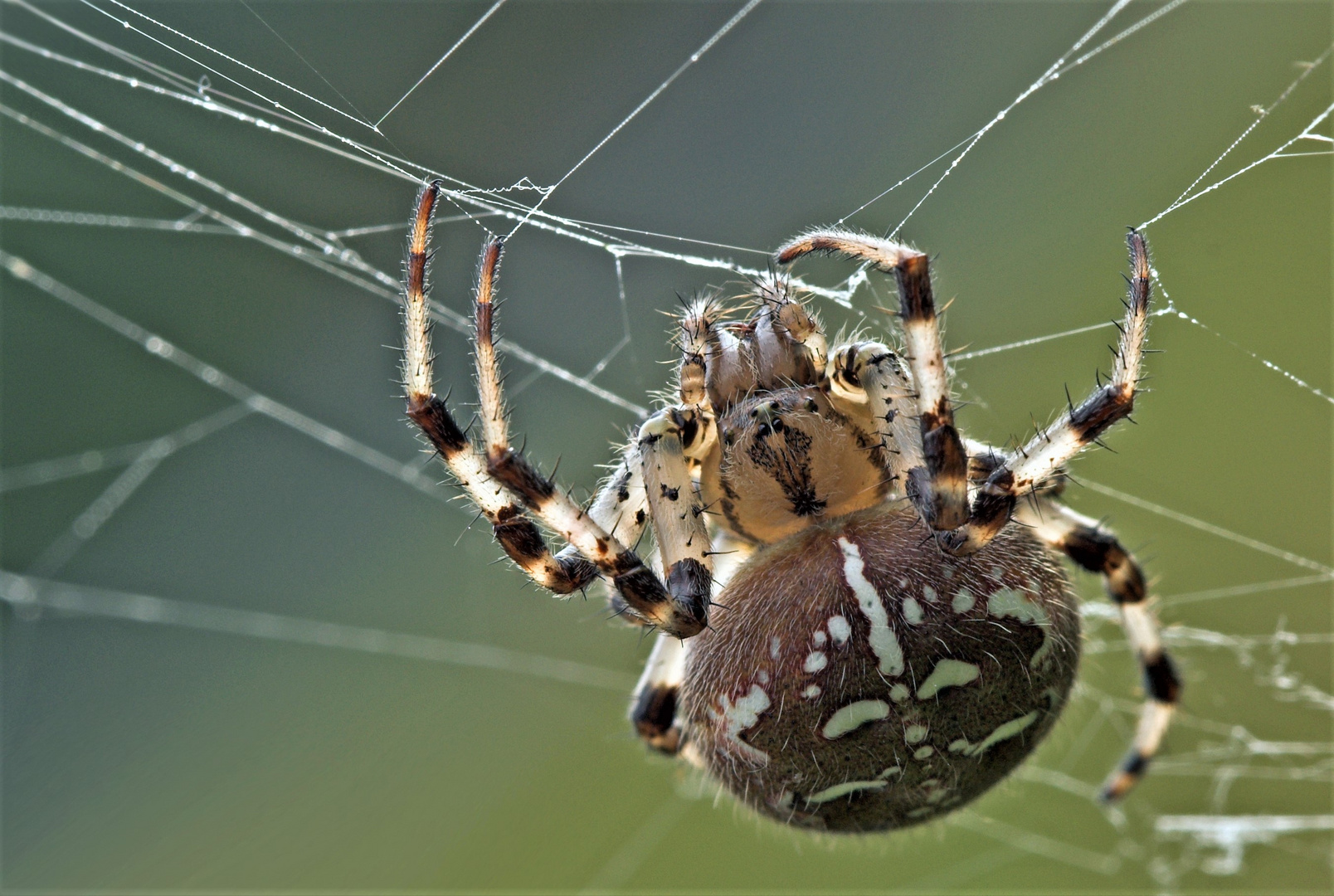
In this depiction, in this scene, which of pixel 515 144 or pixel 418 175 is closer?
pixel 418 175

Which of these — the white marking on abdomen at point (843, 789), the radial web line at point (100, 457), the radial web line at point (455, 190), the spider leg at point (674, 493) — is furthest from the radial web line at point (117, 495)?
the white marking on abdomen at point (843, 789)

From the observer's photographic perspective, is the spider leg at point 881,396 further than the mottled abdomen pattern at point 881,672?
Yes

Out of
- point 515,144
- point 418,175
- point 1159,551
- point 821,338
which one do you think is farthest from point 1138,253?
point 515,144

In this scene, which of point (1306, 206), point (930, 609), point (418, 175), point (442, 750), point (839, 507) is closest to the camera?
point (930, 609)

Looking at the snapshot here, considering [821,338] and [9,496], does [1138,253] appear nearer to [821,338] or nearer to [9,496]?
[821,338]

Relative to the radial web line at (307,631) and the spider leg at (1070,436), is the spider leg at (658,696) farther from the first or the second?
the radial web line at (307,631)

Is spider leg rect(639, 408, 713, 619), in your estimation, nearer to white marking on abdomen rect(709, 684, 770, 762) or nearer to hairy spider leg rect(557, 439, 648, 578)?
hairy spider leg rect(557, 439, 648, 578)
